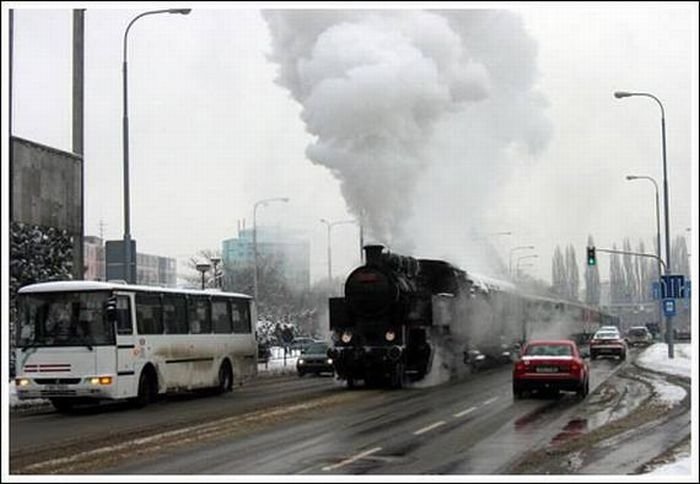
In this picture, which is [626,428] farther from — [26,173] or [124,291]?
[26,173]

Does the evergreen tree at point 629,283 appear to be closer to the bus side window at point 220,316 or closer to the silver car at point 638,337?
the silver car at point 638,337

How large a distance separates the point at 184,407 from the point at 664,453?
12.2 m

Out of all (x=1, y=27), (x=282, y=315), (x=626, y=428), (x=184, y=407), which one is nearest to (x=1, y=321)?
(x=1, y=27)

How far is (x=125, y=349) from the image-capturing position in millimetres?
22031

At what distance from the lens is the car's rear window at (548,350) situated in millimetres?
24281

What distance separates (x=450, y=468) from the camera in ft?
39.5

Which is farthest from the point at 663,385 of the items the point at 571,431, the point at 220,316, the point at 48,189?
the point at 48,189

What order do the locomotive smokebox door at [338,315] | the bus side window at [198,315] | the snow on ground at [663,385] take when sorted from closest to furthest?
the snow on ground at [663,385] → the bus side window at [198,315] → the locomotive smokebox door at [338,315]

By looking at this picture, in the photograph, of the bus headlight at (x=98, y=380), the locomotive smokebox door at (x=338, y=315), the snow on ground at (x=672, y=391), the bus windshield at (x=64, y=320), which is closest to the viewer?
the snow on ground at (x=672, y=391)

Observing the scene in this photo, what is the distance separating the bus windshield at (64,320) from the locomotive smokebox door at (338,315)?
7352mm

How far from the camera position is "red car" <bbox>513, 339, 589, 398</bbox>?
2372 centimetres

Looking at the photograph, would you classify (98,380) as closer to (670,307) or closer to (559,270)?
(670,307)

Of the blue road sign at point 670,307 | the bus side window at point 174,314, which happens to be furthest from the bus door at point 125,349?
the blue road sign at point 670,307

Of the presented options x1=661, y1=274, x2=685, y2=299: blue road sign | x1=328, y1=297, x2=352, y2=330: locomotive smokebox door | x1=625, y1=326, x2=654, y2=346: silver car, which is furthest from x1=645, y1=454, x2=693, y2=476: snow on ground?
x1=625, y1=326, x2=654, y2=346: silver car
